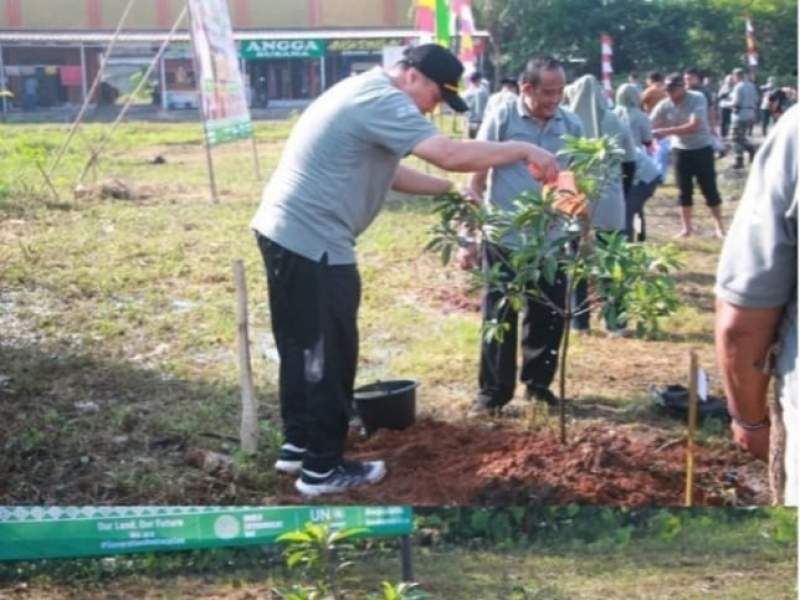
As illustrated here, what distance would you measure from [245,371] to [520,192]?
1.44m

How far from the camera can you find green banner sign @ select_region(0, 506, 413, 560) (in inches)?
133

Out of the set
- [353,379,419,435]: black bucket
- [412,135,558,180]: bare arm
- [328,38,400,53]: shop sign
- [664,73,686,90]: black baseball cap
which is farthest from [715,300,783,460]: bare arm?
[664,73,686,90]: black baseball cap

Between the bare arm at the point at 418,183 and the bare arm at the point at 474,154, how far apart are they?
12.5 inches

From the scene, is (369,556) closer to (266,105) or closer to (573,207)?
(573,207)

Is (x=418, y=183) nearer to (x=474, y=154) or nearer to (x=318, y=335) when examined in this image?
(x=474, y=154)

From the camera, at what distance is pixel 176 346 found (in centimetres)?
738

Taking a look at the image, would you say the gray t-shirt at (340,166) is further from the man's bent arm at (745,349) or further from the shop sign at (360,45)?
the shop sign at (360,45)

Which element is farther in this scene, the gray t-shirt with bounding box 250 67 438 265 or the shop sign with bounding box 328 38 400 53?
the shop sign with bounding box 328 38 400 53

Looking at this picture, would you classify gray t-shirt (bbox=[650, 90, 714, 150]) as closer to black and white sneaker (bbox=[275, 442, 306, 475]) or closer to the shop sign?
the shop sign

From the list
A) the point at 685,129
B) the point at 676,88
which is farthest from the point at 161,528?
the point at 676,88

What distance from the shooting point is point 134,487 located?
4.88 meters

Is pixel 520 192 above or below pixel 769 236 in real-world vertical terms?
below

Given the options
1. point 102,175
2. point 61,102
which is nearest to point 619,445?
point 61,102

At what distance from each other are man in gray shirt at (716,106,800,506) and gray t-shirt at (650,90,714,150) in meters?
8.81
